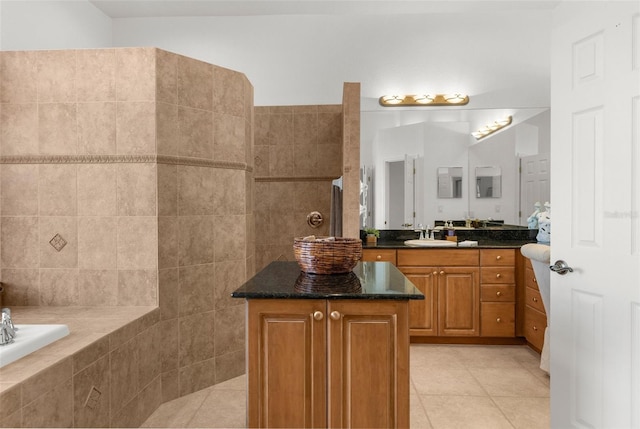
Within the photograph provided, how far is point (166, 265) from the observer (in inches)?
102

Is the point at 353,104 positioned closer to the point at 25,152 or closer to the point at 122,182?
the point at 122,182

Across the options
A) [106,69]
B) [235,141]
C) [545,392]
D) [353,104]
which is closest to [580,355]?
[545,392]

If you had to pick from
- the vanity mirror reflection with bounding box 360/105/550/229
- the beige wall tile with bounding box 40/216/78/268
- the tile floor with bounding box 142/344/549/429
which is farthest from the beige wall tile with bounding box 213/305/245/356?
the vanity mirror reflection with bounding box 360/105/550/229

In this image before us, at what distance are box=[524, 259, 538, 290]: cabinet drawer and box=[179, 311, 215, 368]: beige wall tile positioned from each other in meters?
2.63

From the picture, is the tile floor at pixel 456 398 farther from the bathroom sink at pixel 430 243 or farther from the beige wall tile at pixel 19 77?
the beige wall tile at pixel 19 77

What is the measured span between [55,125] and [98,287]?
108cm

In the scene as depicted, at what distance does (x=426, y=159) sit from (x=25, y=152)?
3.45 meters

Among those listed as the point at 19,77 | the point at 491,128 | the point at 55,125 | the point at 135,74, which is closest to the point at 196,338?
the point at 55,125

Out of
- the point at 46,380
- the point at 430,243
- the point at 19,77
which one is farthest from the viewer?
the point at 430,243

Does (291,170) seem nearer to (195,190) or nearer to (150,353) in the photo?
(195,190)

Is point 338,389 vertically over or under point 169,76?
under

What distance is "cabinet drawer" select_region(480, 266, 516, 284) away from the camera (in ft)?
11.7

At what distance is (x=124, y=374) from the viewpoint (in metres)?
2.16

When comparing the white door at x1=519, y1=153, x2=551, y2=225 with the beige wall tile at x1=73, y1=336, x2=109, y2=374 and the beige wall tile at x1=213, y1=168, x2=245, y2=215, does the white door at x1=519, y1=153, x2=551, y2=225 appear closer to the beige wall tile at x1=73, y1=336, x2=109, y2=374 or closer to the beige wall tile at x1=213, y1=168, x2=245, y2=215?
the beige wall tile at x1=213, y1=168, x2=245, y2=215
